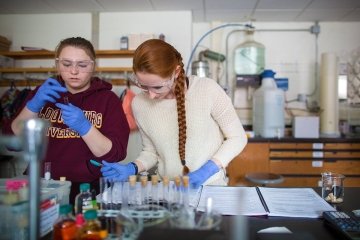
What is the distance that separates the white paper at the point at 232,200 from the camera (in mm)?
873

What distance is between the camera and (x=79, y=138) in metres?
1.21

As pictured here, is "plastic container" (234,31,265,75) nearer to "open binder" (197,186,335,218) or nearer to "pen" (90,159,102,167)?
"open binder" (197,186,335,218)

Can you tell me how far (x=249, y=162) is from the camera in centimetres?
289

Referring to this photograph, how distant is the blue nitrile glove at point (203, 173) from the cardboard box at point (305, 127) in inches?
77.3

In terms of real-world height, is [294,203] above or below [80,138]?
below

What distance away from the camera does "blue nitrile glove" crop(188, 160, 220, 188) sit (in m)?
1.13

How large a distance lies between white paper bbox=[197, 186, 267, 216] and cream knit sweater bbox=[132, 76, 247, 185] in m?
0.16

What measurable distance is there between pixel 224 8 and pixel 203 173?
7.78ft

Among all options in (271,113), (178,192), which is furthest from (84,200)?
(271,113)

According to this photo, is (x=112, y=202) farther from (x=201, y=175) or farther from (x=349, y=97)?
(x=349, y=97)

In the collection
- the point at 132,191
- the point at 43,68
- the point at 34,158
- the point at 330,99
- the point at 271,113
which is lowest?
the point at 132,191

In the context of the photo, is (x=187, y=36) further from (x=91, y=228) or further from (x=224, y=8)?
(x=91, y=228)

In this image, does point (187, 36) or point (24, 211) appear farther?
point (187, 36)

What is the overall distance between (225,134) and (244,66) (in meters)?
2.31
